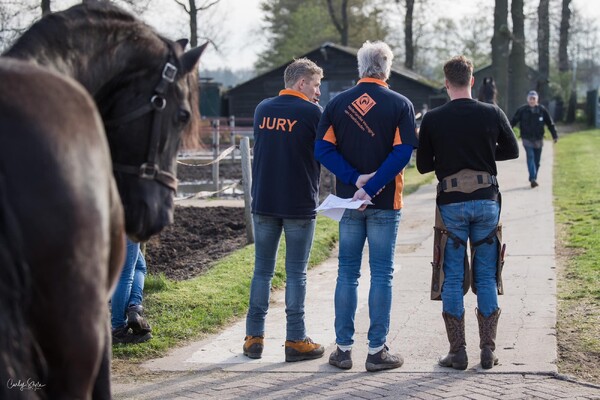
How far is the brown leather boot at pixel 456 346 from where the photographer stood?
6121 millimetres

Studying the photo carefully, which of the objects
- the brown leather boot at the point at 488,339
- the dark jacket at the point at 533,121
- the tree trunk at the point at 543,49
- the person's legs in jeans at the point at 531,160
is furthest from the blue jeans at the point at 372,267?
the tree trunk at the point at 543,49

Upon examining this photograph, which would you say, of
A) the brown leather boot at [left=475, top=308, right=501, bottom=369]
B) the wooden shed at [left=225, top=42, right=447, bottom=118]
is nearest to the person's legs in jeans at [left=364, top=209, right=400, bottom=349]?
the brown leather boot at [left=475, top=308, right=501, bottom=369]

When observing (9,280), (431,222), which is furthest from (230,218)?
(9,280)

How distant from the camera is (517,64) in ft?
121

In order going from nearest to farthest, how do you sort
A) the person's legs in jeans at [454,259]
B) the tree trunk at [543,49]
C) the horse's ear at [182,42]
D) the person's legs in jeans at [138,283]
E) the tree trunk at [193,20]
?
the horse's ear at [182,42], the person's legs in jeans at [454,259], the person's legs in jeans at [138,283], the tree trunk at [193,20], the tree trunk at [543,49]

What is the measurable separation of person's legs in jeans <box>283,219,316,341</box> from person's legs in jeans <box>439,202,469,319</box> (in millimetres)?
990

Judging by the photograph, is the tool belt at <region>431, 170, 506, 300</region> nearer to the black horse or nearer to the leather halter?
the leather halter

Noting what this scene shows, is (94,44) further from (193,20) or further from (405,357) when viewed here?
(193,20)

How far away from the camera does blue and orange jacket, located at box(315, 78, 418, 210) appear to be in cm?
613

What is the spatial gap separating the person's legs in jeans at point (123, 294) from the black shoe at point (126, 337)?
4 cm

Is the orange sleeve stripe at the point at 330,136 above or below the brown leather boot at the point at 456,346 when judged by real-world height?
above

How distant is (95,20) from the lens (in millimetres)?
3352

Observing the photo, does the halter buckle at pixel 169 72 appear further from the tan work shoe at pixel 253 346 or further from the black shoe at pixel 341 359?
the tan work shoe at pixel 253 346

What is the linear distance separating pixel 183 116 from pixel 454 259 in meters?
3.30
